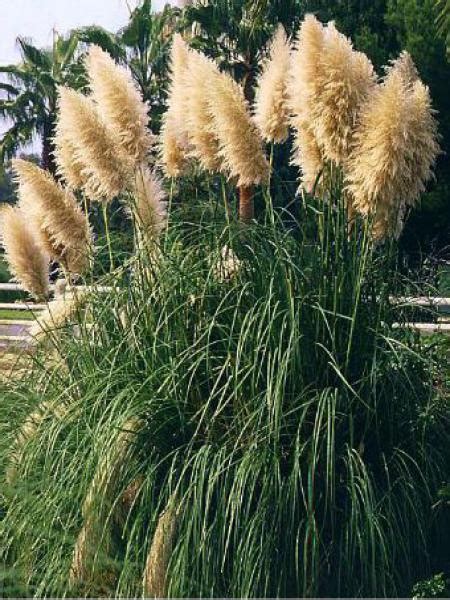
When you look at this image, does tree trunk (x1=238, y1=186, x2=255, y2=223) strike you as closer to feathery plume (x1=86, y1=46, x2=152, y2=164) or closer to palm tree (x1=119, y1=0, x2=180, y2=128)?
feathery plume (x1=86, y1=46, x2=152, y2=164)

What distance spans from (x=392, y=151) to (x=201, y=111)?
105 centimetres

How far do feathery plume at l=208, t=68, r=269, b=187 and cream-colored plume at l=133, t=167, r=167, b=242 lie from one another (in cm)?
45

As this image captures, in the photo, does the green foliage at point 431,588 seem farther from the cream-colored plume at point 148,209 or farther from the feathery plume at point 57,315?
the feathery plume at point 57,315

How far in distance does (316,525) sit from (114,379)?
3.53 ft

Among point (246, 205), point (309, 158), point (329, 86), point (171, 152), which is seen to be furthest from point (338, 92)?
point (171, 152)

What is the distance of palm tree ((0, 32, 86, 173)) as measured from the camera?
30.4 metres

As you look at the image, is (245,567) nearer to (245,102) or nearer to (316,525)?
(316,525)

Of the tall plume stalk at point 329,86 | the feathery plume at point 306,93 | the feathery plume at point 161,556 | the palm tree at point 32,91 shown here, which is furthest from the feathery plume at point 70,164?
the palm tree at point 32,91

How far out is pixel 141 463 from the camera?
A: 477cm

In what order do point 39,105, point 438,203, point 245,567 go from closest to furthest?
point 245,567 → point 438,203 → point 39,105

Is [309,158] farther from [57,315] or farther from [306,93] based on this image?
[57,315]

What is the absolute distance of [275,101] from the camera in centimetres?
544

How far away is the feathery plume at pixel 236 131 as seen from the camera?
5.28 m

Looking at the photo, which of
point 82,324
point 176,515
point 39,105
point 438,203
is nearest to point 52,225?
point 82,324
